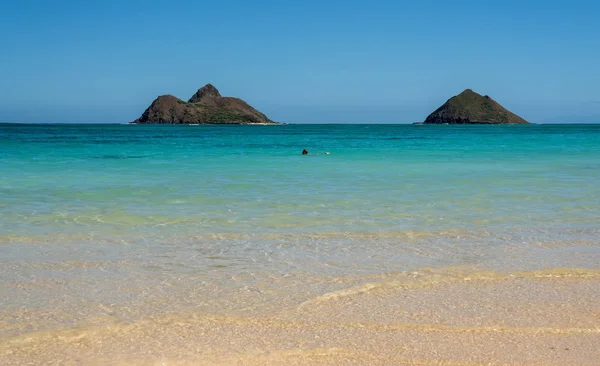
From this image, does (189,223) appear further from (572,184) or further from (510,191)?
(572,184)

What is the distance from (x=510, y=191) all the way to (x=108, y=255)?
10073mm

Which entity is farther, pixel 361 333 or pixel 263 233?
pixel 263 233

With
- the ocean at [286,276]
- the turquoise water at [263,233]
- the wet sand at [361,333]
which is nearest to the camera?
the wet sand at [361,333]

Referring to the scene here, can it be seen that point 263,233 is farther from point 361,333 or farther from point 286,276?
point 361,333

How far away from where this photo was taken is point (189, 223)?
9234 mm

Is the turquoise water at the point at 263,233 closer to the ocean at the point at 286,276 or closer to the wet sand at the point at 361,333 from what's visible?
the ocean at the point at 286,276

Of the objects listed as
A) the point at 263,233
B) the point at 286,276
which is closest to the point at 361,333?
the point at 286,276

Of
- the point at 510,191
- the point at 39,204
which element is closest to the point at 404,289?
the point at 39,204

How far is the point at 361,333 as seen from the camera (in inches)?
174

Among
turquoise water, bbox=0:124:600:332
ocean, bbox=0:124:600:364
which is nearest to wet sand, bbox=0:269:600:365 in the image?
ocean, bbox=0:124:600:364

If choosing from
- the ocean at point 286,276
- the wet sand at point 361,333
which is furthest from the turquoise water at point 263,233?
the wet sand at point 361,333

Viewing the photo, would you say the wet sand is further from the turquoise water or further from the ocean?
the turquoise water

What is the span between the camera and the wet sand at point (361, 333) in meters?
3.99

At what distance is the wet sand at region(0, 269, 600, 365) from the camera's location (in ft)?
13.1
